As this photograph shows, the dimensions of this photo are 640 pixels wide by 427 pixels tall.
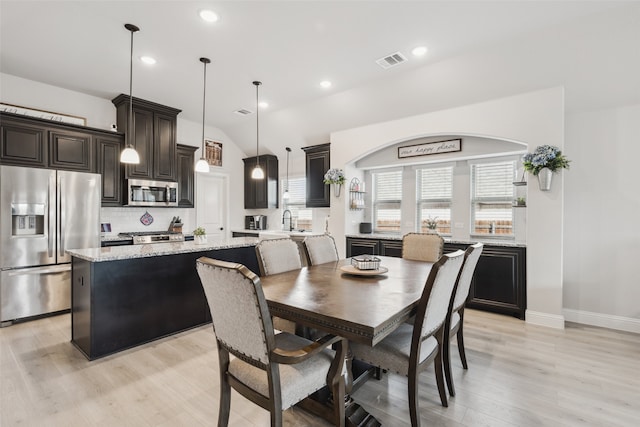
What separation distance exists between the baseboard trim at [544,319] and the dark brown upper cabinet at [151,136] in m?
5.65

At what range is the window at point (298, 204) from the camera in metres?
6.67

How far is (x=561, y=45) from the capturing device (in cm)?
314

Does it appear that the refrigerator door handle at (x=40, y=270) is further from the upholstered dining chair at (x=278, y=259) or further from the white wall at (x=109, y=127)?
the upholstered dining chair at (x=278, y=259)

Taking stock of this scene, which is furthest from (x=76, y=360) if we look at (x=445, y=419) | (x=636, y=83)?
(x=636, y=83)

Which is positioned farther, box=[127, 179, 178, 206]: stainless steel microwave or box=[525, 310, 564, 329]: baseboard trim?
box=[127, 179, 178, 206]: stainless steel microwave

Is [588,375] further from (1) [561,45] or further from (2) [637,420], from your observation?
(1) [561,45]

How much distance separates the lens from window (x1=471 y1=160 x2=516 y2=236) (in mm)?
4344

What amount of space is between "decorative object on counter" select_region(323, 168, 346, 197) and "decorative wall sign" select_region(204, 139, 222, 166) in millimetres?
2739

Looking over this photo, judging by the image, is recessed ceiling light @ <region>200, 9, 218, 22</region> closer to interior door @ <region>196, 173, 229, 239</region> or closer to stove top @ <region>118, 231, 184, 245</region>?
stove top @ <region>118, 231, 184, 245</region>

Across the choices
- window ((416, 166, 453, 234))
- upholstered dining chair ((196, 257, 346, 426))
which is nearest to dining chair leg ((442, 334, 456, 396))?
upholstered dining chair ((196, 257, 346, 426))

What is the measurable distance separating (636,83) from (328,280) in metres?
3.91

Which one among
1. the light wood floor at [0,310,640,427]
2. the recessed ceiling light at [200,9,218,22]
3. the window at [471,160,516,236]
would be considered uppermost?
the recessed ceiling light at [200,9,218,22]

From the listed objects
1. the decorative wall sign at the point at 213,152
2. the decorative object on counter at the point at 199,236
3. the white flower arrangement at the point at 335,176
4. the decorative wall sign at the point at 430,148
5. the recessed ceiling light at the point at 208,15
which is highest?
the recessed ceiling light at the point at 208,15

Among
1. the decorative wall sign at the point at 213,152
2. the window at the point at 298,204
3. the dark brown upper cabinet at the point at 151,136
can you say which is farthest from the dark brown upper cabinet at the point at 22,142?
the window at the point at 298,204
